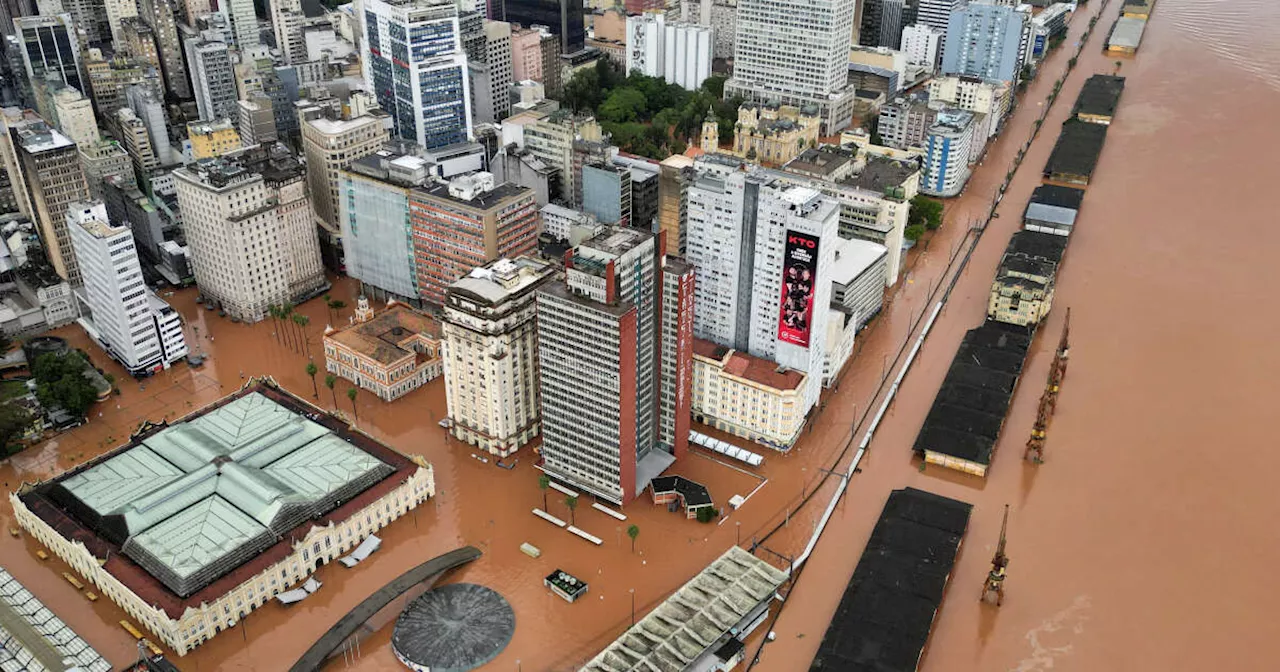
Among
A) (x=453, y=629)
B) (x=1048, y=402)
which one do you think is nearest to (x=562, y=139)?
(x=1048, y=402)

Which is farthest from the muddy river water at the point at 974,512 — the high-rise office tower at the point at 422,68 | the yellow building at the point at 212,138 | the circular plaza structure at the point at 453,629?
the high-rise office tower at the point at 422,68

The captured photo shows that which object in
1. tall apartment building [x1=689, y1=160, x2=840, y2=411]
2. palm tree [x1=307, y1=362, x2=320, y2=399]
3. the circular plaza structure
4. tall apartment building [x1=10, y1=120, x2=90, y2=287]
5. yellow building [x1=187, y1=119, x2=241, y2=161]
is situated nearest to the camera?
the circular plaza structure

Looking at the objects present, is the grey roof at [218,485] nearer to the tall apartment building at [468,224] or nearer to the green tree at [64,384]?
the green tree at [64,384]

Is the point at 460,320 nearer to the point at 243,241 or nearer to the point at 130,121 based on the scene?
the point at 243,241

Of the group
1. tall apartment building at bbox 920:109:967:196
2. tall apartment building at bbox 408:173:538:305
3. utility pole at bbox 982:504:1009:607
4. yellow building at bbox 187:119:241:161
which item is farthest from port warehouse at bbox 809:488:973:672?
yellow building at bbox 187:119:241:161

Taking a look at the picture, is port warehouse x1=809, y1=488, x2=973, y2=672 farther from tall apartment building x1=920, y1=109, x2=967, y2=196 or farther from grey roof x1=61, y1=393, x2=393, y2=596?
tall apartment building x1=920, y1=109, x2=967, y2=196
